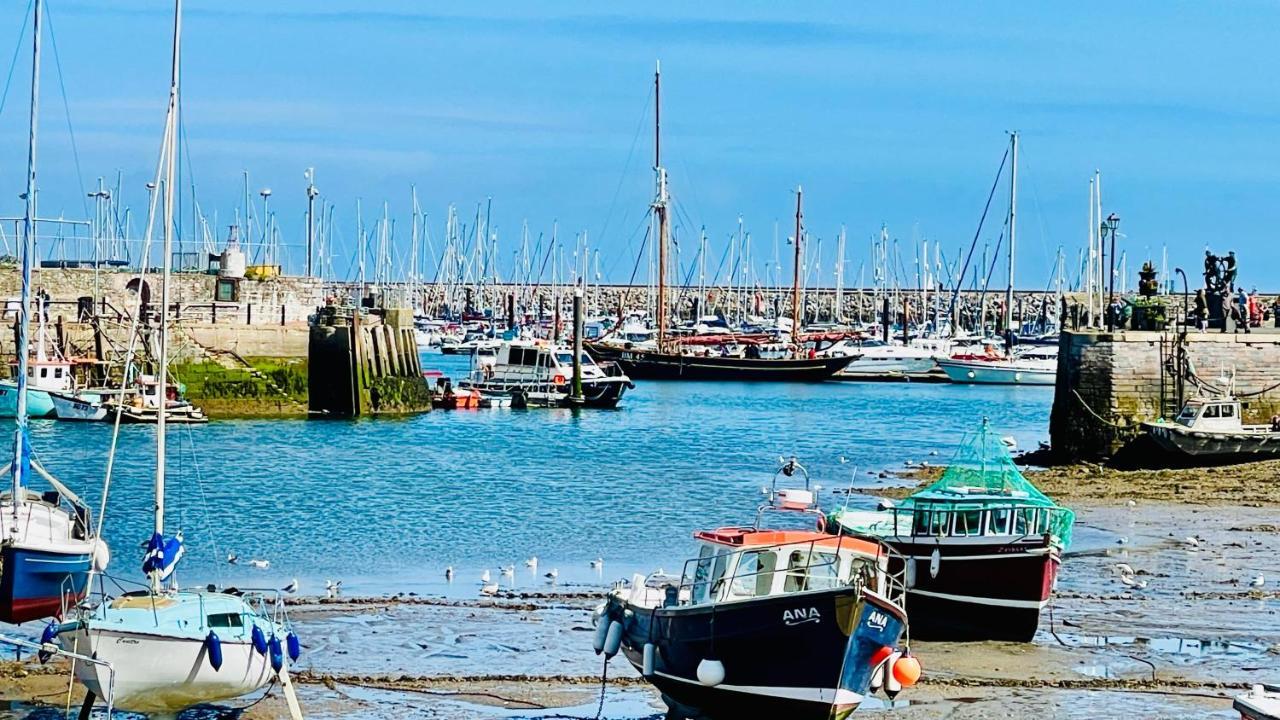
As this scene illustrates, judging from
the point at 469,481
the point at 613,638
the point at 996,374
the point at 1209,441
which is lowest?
the point at 469,481

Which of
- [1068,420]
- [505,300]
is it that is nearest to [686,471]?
[1068,420]

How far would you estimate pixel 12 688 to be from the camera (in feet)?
62.7

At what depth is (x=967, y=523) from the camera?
74.7ft

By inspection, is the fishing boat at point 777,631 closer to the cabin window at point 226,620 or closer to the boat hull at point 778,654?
the boat hull at point 778,654

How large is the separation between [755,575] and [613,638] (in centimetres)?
213

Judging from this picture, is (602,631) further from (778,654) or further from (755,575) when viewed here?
(778,654)

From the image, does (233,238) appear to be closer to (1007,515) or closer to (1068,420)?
(1068,420)

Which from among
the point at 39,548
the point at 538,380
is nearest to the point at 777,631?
the point at 39,548

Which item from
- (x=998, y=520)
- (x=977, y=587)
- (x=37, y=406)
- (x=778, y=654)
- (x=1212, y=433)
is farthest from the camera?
(x=37, y=406)

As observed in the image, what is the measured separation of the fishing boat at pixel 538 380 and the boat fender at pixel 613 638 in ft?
169

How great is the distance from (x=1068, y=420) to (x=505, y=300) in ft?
453

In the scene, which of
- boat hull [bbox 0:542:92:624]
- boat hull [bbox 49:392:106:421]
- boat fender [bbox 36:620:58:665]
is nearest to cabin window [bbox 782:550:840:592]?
boat fender [bbox 36:620:58:665]

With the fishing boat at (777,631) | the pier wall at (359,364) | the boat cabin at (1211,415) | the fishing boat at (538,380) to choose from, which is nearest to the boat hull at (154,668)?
the fishing boat at (777,631)

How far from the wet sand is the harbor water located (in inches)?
131
